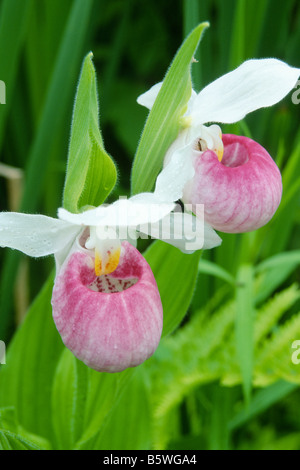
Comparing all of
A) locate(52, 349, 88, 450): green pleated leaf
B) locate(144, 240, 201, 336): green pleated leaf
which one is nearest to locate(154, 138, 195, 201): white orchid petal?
locate(144, 240, 201, 336): green pleated leaf

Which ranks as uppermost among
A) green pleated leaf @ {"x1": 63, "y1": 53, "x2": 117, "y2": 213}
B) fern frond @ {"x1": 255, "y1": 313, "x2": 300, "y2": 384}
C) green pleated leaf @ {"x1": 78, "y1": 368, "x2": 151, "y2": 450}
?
green pleated leaf @ {"x1": 63, "y1": 53, "x2": 117, "y2": 213}

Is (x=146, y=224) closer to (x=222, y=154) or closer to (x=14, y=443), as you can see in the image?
(x=222, y=154)

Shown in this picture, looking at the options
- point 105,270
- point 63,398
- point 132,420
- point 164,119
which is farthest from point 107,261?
point 132,420

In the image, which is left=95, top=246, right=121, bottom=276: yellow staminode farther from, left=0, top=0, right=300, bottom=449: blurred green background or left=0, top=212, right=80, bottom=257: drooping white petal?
left=0, top=0, right=300, bottom=449: blurred green background

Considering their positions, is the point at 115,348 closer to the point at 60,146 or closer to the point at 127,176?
the point at 60,146

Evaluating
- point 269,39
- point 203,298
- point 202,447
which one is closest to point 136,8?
point 269,39

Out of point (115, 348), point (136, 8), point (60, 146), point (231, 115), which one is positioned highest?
point (136, 8)

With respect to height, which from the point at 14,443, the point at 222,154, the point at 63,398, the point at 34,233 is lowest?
the point at 14,443
